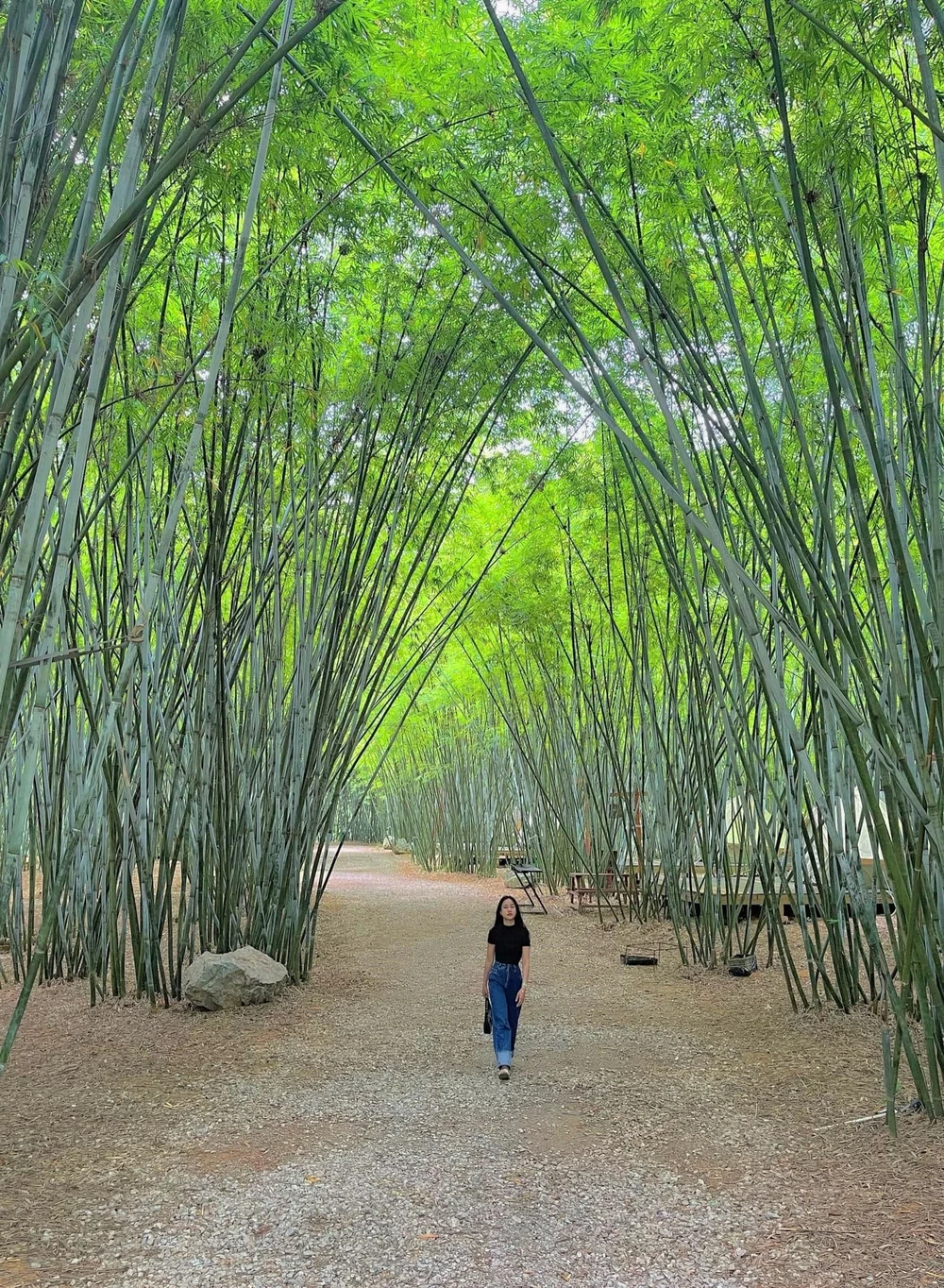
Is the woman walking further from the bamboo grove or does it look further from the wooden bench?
the wooden bench

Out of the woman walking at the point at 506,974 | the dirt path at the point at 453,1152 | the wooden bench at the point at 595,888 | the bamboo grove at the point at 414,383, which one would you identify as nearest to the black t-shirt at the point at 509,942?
the woman walking at the point at 506,974

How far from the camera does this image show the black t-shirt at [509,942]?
10.1 ft

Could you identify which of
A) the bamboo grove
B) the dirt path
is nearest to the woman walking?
the dirt path

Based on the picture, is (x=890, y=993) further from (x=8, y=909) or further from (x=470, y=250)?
(x=8, y=909)

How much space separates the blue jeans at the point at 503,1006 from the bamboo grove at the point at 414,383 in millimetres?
1220

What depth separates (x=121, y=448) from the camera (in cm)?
369

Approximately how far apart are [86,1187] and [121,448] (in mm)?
2743

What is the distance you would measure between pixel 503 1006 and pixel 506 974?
0.11 m

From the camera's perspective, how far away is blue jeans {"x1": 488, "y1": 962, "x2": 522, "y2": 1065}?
9.61 ft

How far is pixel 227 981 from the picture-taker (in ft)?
12.0

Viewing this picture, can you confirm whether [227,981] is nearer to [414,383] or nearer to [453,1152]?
[453,1152]

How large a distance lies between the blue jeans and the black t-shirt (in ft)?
0.07

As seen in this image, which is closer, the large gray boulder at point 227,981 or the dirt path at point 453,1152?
the dirt path at point 453,1152

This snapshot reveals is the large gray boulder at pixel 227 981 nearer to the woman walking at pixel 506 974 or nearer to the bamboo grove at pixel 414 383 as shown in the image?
the bamboo grove at pixel 414 383
